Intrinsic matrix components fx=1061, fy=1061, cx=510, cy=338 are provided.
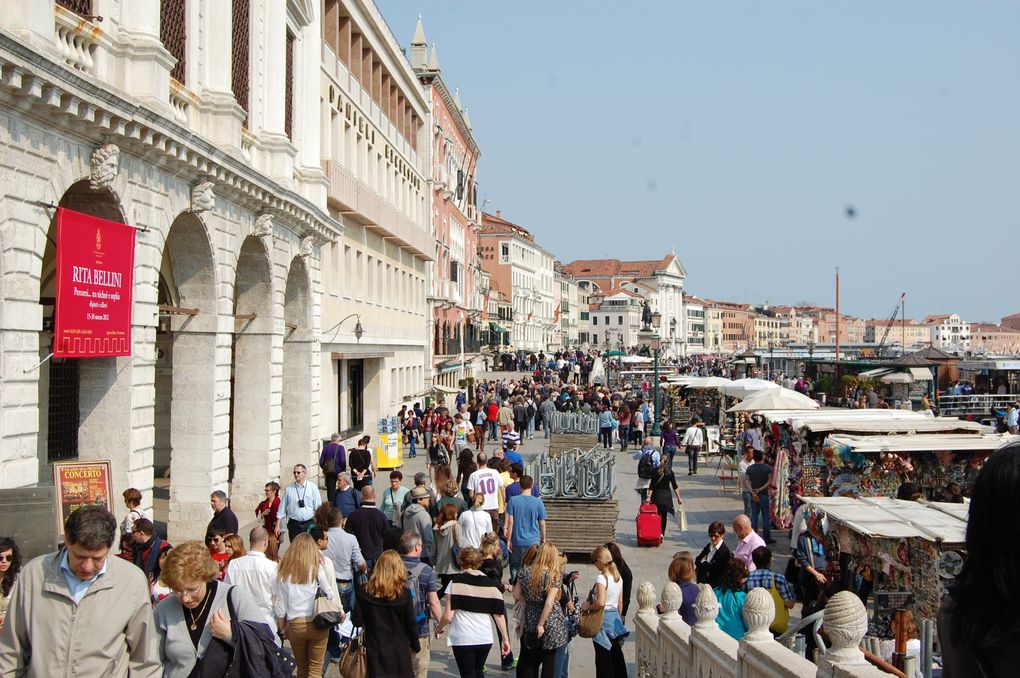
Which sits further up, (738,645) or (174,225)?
(174,225)

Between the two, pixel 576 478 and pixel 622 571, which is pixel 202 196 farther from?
pixel 622 571

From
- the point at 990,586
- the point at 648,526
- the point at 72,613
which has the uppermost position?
the point at 990,586

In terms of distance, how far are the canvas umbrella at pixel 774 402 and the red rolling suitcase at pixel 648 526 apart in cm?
562

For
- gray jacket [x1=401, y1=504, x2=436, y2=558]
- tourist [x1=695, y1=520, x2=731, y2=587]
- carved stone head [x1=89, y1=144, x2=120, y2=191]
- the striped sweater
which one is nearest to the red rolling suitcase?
gray jacket [x1=401, y1=504, x2=436, y2=558]

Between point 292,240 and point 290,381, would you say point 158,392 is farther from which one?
point 292,240

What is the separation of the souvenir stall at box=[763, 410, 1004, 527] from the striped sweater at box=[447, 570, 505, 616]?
6.80 metres

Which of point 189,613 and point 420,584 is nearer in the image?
point 189,613

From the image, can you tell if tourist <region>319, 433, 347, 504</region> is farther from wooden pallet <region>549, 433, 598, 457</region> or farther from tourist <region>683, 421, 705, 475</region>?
tourist <region>683, 421, 705, 475</region>

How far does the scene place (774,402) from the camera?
20688 mm

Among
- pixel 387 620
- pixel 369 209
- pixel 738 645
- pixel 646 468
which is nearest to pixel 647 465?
pixel 646 468

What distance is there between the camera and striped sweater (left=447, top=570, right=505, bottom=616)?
766 cm

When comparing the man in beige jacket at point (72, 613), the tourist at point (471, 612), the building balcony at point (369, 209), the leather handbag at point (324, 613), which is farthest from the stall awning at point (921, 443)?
the building balcony at point (369, 209)

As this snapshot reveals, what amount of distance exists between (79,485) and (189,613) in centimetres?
690

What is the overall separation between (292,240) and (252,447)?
4.24m
